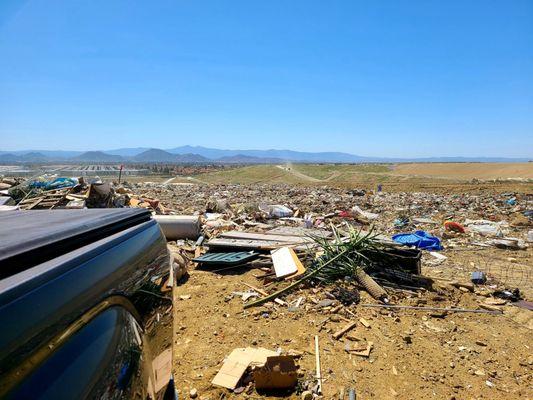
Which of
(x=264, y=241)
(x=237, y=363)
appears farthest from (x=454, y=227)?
(x=237, y=363)

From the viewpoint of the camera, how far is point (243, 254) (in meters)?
7.48

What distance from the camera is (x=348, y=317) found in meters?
5.04

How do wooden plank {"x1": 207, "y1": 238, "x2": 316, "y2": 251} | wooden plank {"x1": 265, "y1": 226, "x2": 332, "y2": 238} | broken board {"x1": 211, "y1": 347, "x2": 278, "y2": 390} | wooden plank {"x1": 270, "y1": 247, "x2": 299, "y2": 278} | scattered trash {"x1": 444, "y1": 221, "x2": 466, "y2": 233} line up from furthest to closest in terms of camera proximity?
scattered trash {"x1": 444, "y1": 221, "x2": 466, "y2": 233} → wooden plank {"x1": 265, "y1": 226, "x2": 332, "y2": 238} → wooden plank {"x1": 207, "y1": 238, "x2": 316, "y2": 251} → wooden plank {"x1": 270, "y1": 247, "x2": 299, "y2": 278} → broken board {"x1": 211, "y1": 347, "x2": 278, "y2": 390}

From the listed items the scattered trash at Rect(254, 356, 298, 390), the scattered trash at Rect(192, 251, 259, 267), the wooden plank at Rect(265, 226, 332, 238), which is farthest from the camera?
the wooden plank at Rect(265, 226, 332, 238)

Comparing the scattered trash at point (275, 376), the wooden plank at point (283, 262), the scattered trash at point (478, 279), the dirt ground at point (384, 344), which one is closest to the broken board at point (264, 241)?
the wooden plank at point (283, 262)

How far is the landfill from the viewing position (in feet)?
12.0

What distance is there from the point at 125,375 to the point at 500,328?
5465 millimetres

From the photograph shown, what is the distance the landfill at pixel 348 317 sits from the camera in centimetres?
366

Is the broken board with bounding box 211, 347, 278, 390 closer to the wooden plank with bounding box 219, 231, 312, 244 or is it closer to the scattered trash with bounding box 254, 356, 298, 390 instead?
the scattered trash with bounding box 254, 356, 298, 390

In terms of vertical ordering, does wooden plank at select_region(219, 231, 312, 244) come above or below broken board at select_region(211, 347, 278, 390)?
above

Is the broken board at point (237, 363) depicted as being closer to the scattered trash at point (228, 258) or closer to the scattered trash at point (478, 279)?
the scattered trash at point (228, 258)

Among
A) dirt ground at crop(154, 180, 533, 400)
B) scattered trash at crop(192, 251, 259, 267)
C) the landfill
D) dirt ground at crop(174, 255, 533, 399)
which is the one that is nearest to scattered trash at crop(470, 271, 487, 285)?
the landfill

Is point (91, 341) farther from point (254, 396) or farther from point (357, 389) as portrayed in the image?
point (357, 389)

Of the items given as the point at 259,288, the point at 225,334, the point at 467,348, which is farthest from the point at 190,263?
the point at 467,348
